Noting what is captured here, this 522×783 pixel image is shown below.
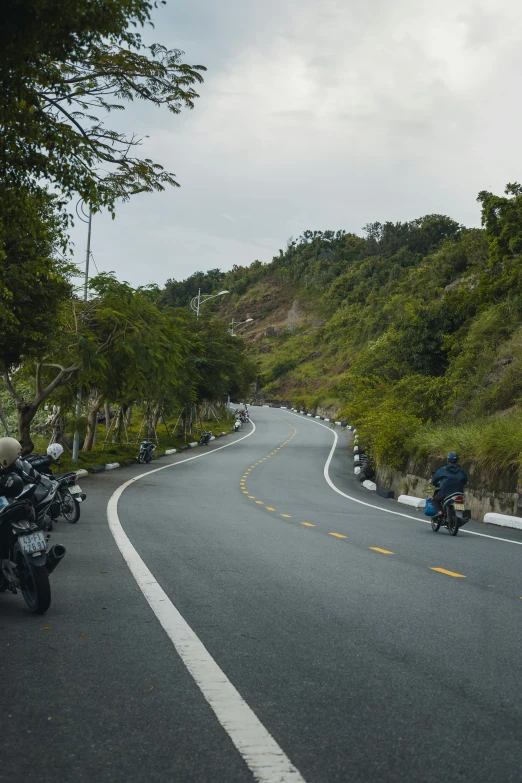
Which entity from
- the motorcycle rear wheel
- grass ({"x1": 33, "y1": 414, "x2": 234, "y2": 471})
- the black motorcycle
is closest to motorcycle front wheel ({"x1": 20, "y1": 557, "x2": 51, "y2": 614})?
the black motorcycle

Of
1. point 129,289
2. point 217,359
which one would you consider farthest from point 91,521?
point 217,359

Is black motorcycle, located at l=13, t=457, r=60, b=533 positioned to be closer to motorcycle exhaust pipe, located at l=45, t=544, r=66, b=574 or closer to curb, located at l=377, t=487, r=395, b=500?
motorcycle exhaust pipe, located at l=45, t=544, r=66, b=574

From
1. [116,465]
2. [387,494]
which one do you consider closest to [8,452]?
[387,494]

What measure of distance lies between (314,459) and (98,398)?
39.8 feet

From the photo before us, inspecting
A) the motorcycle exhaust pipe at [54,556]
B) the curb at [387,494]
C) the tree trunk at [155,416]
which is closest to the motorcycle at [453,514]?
the motorcycle exhaust pipe at [54,556]

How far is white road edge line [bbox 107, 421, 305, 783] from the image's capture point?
129 inches

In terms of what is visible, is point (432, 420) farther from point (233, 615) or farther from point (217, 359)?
point (233, 615)

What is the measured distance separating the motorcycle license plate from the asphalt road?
0.53 metres

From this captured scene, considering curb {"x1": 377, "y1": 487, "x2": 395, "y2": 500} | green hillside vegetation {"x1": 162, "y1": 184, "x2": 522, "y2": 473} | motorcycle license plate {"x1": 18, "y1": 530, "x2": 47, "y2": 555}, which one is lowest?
curb {"x1": 377, "y1": 487, "x2": 395, "y2": 500}

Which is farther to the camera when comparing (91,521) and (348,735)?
(91,521)

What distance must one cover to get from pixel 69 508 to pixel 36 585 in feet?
23.1

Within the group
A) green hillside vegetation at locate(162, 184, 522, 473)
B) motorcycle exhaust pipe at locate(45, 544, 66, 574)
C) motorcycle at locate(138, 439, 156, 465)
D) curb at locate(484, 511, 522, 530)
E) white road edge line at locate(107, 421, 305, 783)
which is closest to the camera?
white road edge line at locate(107, 421, 305, 783)

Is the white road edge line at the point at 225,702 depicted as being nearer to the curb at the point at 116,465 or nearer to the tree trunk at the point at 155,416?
the curb at the point at 116,465

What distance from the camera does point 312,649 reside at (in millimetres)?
5160
